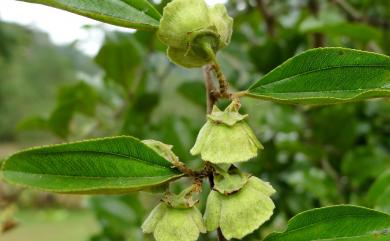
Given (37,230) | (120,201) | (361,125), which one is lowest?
(37,230)

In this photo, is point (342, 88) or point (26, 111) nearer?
point (342, 88)

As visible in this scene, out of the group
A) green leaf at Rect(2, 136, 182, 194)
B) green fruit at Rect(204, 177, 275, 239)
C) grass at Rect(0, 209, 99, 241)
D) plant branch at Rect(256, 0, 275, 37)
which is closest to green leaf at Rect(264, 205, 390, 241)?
green fruit at Rect(204, 177, 275, 239)

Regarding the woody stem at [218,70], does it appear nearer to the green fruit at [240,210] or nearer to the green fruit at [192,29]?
the green fruit at [192,29]

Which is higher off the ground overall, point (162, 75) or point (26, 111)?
point (162, 75)

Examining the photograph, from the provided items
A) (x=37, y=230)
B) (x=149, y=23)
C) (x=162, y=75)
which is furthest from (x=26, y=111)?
(x=149, y=23)

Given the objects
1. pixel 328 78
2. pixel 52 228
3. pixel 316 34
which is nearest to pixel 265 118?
pixel 316 34

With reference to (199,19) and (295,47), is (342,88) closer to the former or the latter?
(199,19)

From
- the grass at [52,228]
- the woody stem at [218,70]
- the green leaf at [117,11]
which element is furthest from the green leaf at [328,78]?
the grass at [52,228]

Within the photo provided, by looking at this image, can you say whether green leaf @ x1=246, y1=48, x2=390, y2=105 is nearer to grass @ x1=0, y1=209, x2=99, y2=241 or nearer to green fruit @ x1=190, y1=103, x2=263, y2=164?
green fruit @ x1=190, y1=103, x2=263, y2=164
